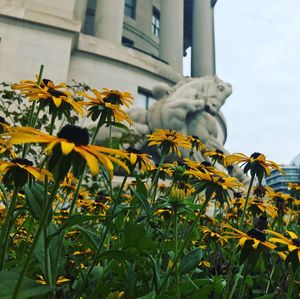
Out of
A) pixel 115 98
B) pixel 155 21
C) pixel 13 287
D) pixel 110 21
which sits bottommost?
pixel 13 287

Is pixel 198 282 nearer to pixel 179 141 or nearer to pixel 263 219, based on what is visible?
pixel 263 219

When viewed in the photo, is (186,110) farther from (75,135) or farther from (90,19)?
(90,19)

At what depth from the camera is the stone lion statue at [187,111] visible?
1712cm

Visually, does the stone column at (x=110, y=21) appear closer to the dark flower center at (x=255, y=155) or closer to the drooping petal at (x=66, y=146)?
the dark flower center at (x=255, y=155)

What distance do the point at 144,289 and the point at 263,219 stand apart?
118 centimetres

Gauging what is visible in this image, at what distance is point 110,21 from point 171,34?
8628 millimetres

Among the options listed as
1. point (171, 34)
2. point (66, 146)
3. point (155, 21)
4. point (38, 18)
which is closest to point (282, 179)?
point (155, 21)

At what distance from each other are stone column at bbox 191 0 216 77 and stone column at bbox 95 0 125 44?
14.6 metres

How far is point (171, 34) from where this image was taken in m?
36.2

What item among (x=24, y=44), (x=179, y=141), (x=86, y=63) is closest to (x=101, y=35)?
(x=86, y=63)

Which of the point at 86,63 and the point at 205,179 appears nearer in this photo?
the point at 205,179

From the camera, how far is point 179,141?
325 centimetres

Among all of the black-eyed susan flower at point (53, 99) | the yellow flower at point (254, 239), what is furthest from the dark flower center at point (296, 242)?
the black-eyed susan flower at point (53, 99)

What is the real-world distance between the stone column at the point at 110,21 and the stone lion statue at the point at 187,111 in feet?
38.4
